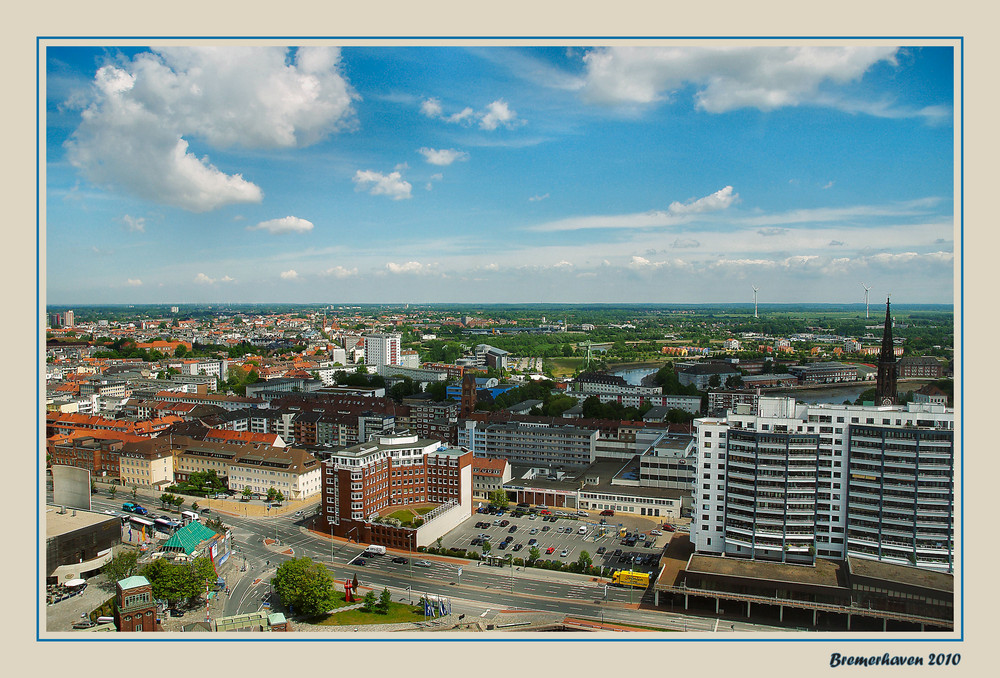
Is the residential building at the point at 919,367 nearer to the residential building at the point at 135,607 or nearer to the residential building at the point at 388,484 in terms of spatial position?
the residential building at the point at 388,484

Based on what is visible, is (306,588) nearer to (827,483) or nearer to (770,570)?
(770,570)

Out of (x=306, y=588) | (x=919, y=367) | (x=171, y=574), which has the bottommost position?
(x=306, y=588)

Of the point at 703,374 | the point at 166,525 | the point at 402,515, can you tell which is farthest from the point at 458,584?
the point at 703,374

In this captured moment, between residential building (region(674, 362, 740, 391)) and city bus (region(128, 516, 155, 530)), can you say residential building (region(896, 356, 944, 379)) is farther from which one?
city bus (region(128, 516, 155, 530))

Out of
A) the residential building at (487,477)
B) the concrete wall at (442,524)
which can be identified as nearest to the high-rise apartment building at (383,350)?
the residential building at (487,477)

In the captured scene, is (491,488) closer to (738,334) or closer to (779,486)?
(779,486)
